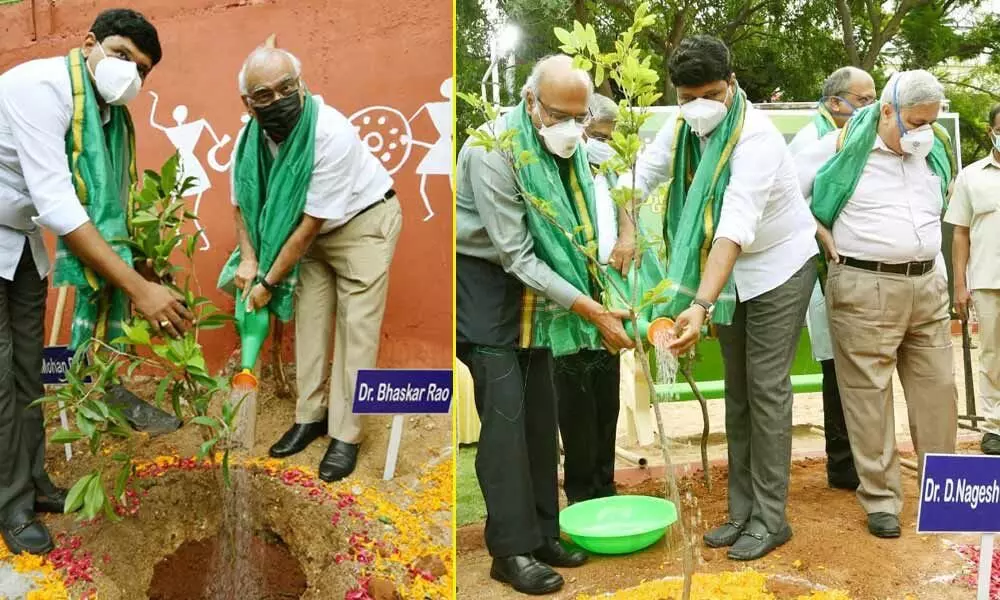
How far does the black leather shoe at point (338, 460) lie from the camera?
7.44 feet

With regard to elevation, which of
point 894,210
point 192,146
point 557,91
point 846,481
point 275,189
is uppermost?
point 557,91

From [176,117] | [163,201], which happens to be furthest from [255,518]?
[176,117]

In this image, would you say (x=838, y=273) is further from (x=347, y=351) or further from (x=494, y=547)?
(x=347, y=351)

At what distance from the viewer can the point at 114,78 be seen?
2.17 metres

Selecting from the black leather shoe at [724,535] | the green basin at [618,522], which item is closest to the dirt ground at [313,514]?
the green basin at [618,522]

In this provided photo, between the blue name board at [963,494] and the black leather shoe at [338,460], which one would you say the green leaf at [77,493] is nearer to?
the black leather shoe at [338,460]

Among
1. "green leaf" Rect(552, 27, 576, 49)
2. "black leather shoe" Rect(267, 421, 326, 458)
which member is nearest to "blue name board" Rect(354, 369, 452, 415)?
"black leather shoe" Rect(267, 421, 326, 458)

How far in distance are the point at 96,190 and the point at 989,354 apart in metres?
3.17

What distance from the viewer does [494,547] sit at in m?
2.34

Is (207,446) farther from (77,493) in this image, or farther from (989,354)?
(989,354)

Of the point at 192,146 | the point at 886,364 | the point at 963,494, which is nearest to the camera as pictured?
the point at 963,494

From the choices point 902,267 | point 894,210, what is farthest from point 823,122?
point 902,267

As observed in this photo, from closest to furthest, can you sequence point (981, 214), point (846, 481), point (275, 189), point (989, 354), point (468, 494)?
point (275, 189), point (468, 494), point (846, 481), point (981, 214), point (989, 354)

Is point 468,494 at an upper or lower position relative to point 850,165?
lower
